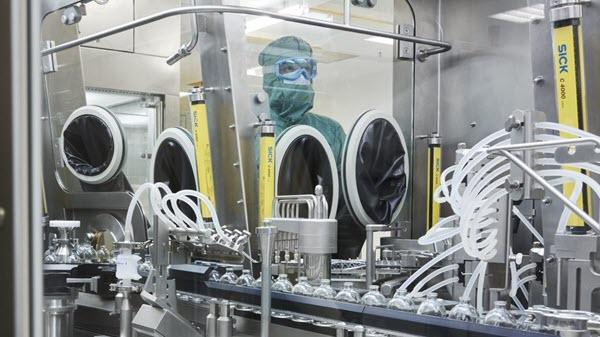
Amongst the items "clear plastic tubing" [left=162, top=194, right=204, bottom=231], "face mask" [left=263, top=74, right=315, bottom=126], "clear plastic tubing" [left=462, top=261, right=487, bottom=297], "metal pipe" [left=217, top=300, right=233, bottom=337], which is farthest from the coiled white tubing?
"face mask" [left=263, top=74, right=315, bottom=126]

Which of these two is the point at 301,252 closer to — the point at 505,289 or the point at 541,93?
the point at 505,289

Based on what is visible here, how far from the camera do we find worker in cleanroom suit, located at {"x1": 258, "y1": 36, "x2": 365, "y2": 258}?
335cm

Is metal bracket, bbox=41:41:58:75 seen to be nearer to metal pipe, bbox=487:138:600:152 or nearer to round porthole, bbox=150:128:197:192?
round porthole, bbox=150:128:197:192

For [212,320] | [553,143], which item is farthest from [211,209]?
[553,143]

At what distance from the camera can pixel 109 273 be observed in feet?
11.1

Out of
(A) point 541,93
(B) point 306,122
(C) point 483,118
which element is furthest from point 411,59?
(A) point 541,93

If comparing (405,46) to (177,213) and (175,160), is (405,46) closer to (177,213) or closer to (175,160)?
(175,160)

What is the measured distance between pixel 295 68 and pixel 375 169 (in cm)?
61

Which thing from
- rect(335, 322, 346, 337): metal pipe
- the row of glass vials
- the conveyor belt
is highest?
the row of glass vials

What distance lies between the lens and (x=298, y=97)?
3461 mm

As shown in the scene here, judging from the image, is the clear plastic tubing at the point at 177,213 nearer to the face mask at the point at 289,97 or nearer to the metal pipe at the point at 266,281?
the metal pipe at the point at 266,281

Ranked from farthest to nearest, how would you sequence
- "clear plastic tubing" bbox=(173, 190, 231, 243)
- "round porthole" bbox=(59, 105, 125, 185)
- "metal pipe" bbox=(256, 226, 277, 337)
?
"round porthole" bbox=(59, 105, 125, 185)
"clear plastic tubing" bbox=(173, 190, 231, 243)
"metal pipe" bbox=(256, 226, 277, 337)

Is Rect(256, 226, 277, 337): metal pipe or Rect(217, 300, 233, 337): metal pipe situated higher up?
Rect(256, 226, 277, 337): metal pipe

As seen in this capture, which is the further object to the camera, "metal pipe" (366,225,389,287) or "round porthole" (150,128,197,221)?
"round porthole" (150,128,197,221)
